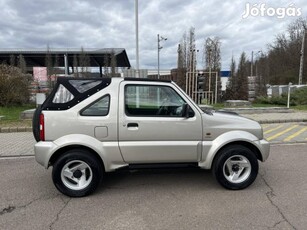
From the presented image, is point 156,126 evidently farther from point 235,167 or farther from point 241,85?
point 241,85

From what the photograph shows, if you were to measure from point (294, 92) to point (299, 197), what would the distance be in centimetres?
1629

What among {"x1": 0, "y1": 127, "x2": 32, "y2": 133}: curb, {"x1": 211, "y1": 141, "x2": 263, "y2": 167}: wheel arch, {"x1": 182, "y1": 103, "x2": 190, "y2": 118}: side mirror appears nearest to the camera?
{"x1": 182, "y1": 103, "x2": 190, "y2": 118}: side mirror

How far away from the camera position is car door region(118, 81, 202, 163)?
4.16m

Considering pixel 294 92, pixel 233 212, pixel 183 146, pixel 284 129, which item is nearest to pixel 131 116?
pixel 183 146

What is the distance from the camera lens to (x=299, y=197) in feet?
13.2

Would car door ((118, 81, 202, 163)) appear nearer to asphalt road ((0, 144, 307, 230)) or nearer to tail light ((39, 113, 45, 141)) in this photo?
asphalt road ((0, 144, 307, 230))

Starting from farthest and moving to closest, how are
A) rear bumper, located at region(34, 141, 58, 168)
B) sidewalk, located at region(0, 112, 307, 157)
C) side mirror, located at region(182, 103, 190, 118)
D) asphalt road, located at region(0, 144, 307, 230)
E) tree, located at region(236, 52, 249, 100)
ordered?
tree, located at region(236, 52, 249, 100) < sidewalk, located at region(0, 112, 307, 157) < side mirror, located at region(182, 103, 190, 118) < rear bumper, located at region(34, 141, 58, 168) < asphalt road, located at region(0, 144, 307, 230)

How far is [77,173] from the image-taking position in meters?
4.16

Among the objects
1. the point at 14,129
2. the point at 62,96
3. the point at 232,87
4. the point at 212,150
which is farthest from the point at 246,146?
the point at 232,87

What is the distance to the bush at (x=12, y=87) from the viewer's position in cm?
1432

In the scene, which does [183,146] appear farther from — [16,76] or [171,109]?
[16,76]

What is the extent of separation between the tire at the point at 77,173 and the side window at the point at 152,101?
36.0 inches

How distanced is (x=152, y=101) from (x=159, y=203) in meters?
1.52

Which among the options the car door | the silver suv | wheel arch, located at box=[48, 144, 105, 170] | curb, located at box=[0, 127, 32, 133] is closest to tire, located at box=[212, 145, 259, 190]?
the silver suv
